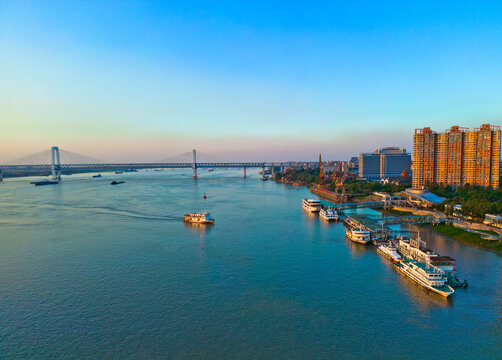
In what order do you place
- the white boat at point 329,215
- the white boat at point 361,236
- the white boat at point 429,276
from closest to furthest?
the white boat at point 429,276
the white boat at point 361,236
the white boat at point 329,215

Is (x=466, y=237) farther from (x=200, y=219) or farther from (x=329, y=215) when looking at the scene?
(x=200, y=219)

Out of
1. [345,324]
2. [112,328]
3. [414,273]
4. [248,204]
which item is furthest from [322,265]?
[248,204]

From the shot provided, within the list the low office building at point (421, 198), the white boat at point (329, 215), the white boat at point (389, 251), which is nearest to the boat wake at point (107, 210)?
the white boat at point (329, 215)

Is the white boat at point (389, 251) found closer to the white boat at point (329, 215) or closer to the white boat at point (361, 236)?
the white boat at point (361, 236)

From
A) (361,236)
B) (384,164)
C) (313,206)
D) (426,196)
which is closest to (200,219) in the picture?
(313,206)

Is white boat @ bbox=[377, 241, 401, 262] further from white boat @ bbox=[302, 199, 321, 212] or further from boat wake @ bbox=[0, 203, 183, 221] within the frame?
boat wake @ bbox=[0, 203, 183, 221]

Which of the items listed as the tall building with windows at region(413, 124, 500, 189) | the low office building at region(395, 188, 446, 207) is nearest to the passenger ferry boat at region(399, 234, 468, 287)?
the low office building at region(395, 188, 446, 207)

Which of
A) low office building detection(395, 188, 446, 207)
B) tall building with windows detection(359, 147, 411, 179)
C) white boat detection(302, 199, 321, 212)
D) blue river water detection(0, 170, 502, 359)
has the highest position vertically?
tall building with windows detection(359, 147, 411, 179)
